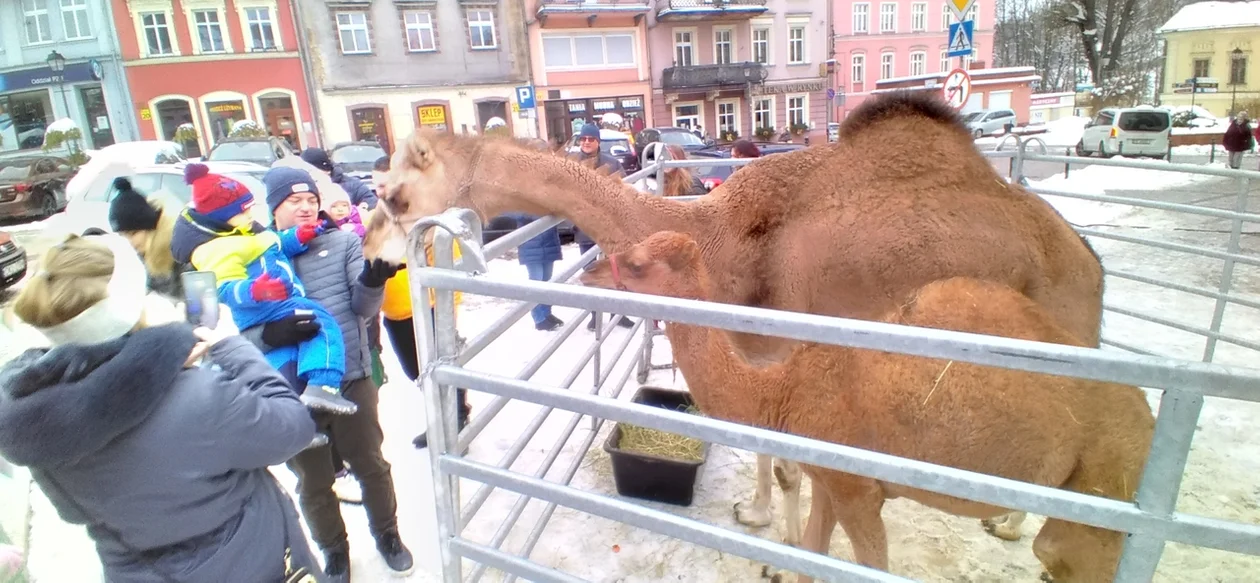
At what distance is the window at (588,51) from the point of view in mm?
26969

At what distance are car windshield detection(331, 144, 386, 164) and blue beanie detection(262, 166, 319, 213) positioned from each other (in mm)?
12208

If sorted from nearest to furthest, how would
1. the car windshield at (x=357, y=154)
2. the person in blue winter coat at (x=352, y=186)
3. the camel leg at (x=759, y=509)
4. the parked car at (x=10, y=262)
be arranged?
the camel leg at (x=759, y=509)
the person in blue winter coat at (x=352, y=186)
the parked car at (x=10, y=262)
the car windshield at (x=357, y=154)

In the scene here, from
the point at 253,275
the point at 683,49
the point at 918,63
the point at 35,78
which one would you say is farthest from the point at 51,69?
the point at 918,63

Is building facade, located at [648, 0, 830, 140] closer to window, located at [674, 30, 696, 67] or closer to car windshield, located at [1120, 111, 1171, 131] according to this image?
window, located at [674, 30, 696, 67]

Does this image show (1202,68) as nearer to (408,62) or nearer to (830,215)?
(408,62)

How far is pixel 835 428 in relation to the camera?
2.11 m

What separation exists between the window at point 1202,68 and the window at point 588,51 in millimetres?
28867

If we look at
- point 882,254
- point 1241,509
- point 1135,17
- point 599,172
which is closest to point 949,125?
→ point 882,254

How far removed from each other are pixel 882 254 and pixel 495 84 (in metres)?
25.3

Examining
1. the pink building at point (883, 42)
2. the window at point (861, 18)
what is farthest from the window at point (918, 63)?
the window at point (861, 18)

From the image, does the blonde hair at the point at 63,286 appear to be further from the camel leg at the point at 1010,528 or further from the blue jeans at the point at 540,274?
the blue jeans at the point at 540,274

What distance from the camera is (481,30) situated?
25547 millimetres

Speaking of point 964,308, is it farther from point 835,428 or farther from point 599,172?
point 599,172

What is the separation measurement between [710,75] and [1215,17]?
82.9ft
